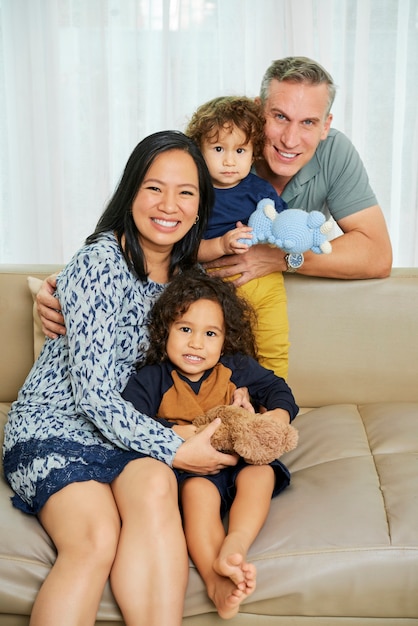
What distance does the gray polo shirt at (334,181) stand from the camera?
2354 millimetres

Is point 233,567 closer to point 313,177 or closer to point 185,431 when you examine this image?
point 185,431

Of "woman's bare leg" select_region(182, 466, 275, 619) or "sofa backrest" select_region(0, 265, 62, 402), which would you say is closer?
"woman's bare leg" select_region(182, 466, 275, 619)

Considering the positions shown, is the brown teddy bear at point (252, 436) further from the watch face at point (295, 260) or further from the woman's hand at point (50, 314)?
the watch face at point (295, 260)

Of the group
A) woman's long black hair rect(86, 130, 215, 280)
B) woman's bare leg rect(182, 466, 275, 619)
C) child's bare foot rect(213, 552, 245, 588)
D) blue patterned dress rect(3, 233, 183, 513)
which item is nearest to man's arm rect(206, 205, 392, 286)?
woman's long black hair rect(86, 130, 215, 280)

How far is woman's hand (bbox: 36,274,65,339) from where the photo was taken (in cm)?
195

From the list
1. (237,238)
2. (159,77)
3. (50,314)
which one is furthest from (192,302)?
(159,77)

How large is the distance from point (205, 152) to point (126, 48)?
1420 mm

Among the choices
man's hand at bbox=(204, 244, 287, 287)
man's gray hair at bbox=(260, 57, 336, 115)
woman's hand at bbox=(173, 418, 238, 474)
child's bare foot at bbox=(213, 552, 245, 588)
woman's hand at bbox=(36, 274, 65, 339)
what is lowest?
child's bare foot at bbox=(213, 552, 245, 588)

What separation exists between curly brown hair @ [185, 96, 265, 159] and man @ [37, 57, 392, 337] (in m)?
0.07

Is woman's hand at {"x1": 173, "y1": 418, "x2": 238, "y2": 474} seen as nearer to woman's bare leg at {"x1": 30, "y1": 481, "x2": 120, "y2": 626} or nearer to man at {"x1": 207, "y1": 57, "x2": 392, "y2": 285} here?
woman's bare leg at {"x1": 30, "y1": 481, "x2": 120, "y2": 626}

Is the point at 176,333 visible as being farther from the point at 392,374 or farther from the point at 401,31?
→ the point at 401,31

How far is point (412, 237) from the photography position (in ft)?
11.2

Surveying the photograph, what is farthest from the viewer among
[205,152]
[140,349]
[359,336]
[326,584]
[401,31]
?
[401,31]

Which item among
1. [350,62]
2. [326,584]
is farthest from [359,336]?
[350,62]
